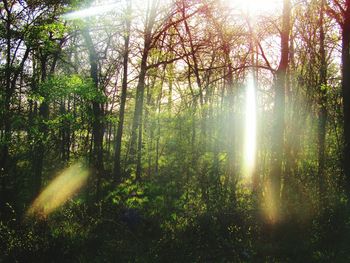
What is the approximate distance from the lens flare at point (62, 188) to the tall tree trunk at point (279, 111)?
23.6ft

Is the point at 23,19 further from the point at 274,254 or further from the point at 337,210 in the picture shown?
the point at 337,210

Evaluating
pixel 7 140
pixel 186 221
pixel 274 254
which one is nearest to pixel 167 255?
pixel 186 221

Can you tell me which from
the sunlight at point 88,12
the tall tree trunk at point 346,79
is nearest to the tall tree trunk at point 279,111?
the tall tree trunk at point 346,79

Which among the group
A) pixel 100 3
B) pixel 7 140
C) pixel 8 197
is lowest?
pixel 8 197

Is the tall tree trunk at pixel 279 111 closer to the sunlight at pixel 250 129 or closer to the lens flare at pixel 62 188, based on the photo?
the sunlight at pixel 250 129

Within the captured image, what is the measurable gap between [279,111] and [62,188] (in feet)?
35.6

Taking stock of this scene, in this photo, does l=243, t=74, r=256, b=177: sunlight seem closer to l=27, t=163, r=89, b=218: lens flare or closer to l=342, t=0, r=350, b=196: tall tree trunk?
l=342, t=0, r=350, b=196: tall tree trunk

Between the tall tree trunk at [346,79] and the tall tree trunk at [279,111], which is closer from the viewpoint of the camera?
the tall tree trunk at [279,111]

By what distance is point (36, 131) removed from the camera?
9.05m

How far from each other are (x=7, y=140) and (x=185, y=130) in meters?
6.47

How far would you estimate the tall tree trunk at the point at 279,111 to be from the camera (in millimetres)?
8211

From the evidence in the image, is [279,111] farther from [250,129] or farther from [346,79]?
[250,129]

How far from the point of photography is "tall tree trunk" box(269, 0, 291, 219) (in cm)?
821

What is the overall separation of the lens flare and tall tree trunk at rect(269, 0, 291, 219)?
23.6 feet
